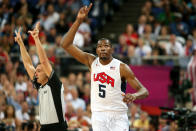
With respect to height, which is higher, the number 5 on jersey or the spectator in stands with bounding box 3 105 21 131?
the number 5 on jersey

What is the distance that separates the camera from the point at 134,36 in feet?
58.1

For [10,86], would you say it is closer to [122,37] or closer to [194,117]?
[122,37]

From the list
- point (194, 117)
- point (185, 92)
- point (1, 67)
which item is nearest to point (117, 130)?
point (194, 117)

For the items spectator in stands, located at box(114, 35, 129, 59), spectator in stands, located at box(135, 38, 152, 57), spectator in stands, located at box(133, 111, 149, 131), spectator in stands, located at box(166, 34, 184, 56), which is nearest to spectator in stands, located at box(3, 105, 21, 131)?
spectator in stands, located at box(133, 111, 149, 131)

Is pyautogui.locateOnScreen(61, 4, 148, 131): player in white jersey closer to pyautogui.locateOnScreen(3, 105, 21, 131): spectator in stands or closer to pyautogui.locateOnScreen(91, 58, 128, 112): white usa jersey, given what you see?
pyautogui.locateOnScreen(91, 58, 128, 112): white usa jersey

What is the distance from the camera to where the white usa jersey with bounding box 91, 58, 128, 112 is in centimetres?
829

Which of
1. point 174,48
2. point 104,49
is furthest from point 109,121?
point 174,48

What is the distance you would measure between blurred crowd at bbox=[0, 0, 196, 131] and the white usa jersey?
4.00 meters

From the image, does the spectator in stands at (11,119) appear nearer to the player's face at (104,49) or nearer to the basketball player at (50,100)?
the basketball player at (50,100)

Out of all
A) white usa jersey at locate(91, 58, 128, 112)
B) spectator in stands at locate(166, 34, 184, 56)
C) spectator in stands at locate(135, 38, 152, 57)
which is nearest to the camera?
white usa jersey at locate(91, 58, 128, 112)

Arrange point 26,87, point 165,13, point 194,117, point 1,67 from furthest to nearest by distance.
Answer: point 165,13, point 1,67, point 26,87, point 194,117

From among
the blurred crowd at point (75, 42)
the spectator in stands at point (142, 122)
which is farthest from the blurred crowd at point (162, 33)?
the spectator in stands at point (142, 122)

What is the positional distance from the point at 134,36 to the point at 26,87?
16.0 ft

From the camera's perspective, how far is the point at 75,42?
17188 millimetres
